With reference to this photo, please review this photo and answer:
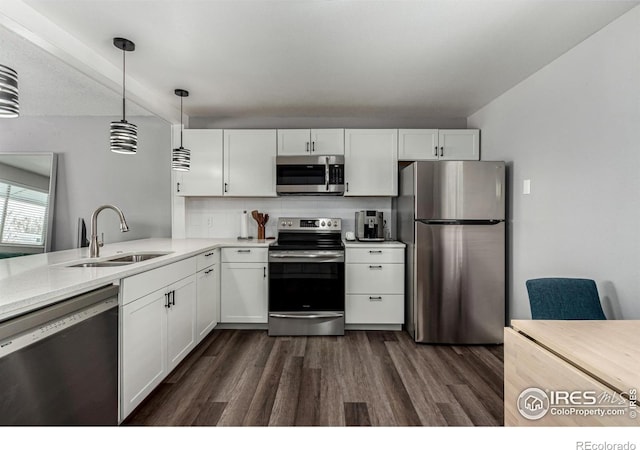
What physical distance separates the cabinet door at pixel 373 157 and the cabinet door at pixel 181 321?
1.97 meters

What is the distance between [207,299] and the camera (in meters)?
3.17

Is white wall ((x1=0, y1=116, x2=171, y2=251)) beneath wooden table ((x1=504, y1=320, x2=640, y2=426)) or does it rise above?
above

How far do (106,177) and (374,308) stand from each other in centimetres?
339

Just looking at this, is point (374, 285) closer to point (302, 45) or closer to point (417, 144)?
point (417, 144)

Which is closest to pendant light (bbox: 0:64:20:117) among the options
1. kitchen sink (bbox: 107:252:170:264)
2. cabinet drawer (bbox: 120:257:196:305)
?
cabinet drawer (bbox: 120:257:196:305)

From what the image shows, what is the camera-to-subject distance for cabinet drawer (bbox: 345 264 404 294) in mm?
3475

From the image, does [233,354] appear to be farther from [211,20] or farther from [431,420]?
[211,20]

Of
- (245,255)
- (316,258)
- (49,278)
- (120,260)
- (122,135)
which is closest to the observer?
(49,278)

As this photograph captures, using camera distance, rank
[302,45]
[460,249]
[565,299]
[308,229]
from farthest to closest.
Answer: [308,229] → [460,249] → [302,45] → [565,299]

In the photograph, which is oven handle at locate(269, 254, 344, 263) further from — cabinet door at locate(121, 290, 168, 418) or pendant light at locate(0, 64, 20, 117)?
pendant light at locate(0, 64, 20, 117)

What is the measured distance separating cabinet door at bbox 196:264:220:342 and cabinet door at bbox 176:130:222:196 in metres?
0.99

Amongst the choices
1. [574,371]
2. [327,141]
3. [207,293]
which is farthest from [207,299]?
[574,371]
